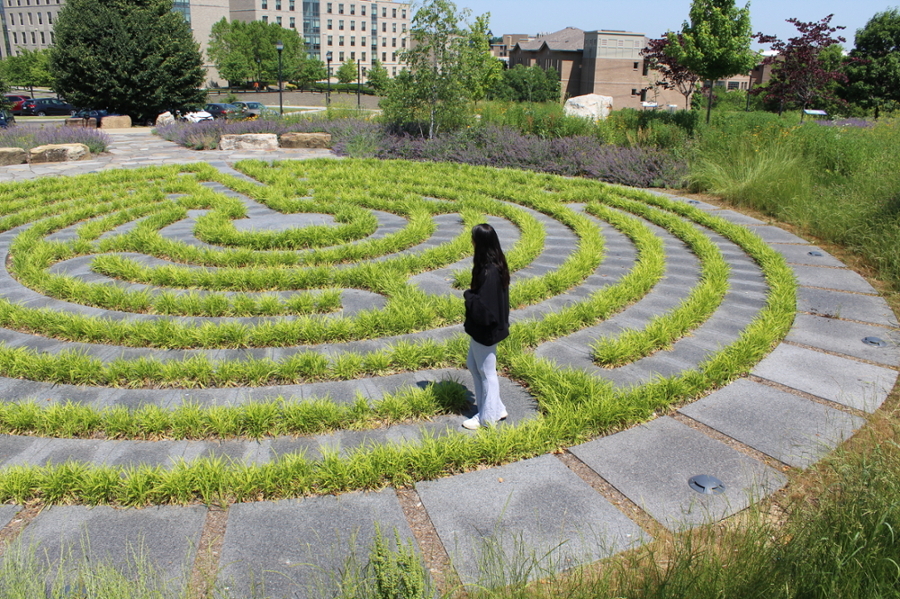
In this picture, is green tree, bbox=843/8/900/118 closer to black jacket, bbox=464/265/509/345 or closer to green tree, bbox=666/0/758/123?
green tree, bbox=666/0/758/123

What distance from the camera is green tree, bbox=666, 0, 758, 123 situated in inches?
727

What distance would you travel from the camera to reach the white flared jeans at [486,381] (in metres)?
4.23

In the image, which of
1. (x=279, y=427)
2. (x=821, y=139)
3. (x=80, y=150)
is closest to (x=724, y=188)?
(x=821, y=139)

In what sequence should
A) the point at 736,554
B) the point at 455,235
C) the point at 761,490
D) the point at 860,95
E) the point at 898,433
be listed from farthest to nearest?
the point at 860,95 < the point at 455,235 < the point at 898,433 < the point at 761,490 < the point at 736,554

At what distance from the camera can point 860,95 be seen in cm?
4769

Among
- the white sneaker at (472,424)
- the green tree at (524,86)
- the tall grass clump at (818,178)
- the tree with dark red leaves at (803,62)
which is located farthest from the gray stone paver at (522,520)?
the green tree at (524,86)

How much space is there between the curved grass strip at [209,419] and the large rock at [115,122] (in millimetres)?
25881

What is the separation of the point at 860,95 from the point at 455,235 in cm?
4998

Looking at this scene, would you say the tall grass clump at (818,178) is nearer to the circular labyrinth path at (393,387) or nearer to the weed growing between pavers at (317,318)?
the circular labyrinth path at (393,387)

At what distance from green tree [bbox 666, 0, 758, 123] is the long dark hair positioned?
1711 cm

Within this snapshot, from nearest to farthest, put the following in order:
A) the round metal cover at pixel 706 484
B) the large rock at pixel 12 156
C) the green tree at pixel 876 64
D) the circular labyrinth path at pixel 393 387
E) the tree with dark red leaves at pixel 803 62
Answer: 1. the circular labyrinth path at pixel 393 387
2. the round metal cover at pixel 706 484
3. the large rock at pixel 12 156
4. the tree with dark red leaves at pixel 803 62
5. the green tree at pixel 876 64

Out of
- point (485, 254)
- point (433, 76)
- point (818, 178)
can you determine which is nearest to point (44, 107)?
point (433, 76)

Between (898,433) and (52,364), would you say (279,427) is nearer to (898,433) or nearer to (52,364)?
(52,364)

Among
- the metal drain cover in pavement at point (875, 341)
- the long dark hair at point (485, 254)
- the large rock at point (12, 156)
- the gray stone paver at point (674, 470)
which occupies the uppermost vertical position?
the long dark hair at point (485, 254)
